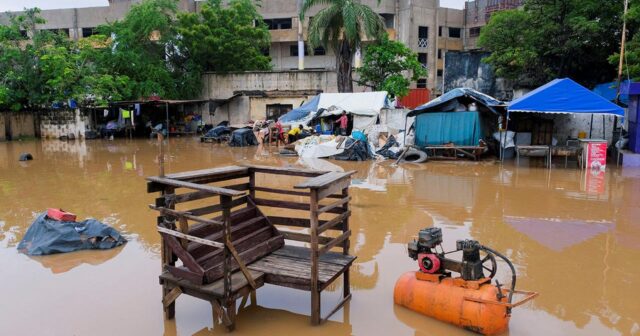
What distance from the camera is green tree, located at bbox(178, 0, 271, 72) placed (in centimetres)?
2938

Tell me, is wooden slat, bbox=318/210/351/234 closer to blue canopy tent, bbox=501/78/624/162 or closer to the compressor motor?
the compressor motor

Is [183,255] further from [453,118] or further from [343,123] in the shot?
[343,123]

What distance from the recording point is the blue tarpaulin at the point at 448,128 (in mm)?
16922

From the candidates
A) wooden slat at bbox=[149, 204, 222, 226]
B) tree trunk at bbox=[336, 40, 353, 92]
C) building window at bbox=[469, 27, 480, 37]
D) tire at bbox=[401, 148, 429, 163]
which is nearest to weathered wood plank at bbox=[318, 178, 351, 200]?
wooden slat at bbox=[149, 204, 222, 226]

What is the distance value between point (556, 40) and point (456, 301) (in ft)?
61.2

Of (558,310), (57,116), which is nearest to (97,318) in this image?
(558,310)

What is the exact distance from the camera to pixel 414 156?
1692 cm

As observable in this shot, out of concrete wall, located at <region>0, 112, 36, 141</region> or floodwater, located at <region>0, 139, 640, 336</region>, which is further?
concrete wall, located at <region>0, 112, 36, 141</region>

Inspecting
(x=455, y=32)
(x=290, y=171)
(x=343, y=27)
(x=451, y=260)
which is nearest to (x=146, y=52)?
(x=343, y=27)

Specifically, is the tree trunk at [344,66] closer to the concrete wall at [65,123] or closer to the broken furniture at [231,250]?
the concrete wall at [65,123]

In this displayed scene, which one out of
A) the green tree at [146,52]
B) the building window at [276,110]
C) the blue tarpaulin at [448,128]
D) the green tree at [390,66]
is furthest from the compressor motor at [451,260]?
the green tree at [146,52]

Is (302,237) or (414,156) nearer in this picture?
(302,237)

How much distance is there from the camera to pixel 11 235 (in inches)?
307

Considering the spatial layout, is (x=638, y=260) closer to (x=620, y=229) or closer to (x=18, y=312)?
(x=620, y=229)
